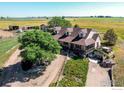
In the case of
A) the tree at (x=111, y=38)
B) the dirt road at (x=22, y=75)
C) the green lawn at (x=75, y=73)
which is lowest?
the dirt road at (x=22, y=75)

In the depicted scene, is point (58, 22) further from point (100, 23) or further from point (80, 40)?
point (80, 40)

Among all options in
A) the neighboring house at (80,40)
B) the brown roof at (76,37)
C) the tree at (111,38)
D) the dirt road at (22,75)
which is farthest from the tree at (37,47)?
the tree at (111,38)

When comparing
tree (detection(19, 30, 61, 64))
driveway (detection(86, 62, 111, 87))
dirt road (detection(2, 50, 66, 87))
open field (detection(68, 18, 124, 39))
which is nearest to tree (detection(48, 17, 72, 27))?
open field (detection(68, 18, 124, 39))

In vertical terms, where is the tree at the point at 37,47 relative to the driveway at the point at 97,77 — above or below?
above

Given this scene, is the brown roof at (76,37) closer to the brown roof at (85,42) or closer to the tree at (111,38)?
the brown roof at (85,42)

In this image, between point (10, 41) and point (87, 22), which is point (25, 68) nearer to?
point (10, 41)
